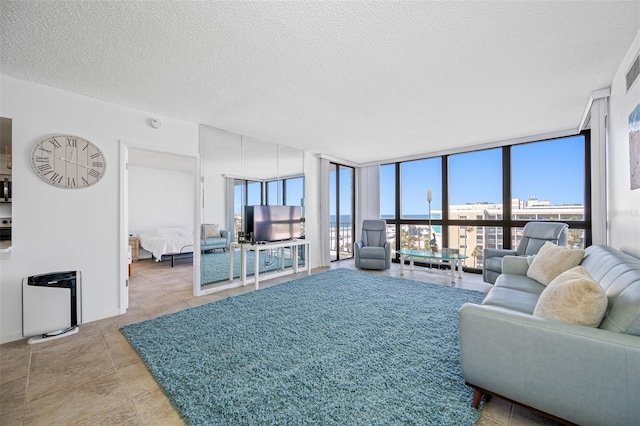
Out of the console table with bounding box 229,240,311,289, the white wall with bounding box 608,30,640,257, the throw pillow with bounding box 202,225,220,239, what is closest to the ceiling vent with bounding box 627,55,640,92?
the white wall with bounding box 608,30,640,257

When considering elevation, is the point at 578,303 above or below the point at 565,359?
above

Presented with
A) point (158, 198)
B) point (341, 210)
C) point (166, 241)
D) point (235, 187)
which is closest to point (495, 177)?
point (341, 210)

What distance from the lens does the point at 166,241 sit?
5.75m

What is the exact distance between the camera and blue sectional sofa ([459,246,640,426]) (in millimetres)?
1129

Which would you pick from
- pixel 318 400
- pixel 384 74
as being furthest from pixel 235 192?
pixel 318 400

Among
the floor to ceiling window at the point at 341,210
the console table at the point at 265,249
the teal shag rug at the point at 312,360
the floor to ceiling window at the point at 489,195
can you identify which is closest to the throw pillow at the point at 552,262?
the teal shag rug at the point at 312,360

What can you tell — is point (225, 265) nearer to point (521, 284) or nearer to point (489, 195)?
point (521, 284)

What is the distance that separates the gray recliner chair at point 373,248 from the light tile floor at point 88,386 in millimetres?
3603

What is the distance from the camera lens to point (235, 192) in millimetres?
4422

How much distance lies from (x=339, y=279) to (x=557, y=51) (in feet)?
12.2

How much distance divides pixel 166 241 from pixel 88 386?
4.39m

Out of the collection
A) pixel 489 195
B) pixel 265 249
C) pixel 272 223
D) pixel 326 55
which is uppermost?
pixel 326 55

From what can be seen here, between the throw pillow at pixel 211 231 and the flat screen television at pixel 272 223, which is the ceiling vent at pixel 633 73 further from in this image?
the throw pillow at pixel 211 231

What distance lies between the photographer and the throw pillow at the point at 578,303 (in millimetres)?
1266
